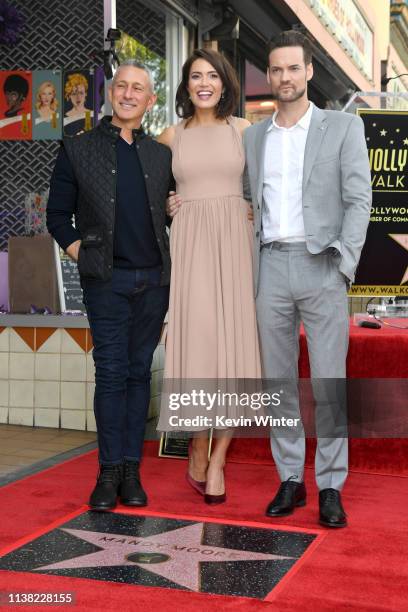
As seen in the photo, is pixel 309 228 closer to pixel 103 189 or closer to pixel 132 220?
pixel 132 220

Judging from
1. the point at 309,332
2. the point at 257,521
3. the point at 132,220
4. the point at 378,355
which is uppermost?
the point at 132,220

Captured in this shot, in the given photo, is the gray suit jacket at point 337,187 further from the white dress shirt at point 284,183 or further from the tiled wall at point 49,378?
the tiled wall at point 49,378

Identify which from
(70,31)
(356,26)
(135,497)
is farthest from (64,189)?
(356,26)

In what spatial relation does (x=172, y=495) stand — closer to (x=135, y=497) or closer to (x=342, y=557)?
(x=135, y=497)

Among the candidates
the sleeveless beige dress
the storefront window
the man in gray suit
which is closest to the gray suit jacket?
the man in gray suit

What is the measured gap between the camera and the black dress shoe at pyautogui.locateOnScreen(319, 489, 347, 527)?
9.89 feet

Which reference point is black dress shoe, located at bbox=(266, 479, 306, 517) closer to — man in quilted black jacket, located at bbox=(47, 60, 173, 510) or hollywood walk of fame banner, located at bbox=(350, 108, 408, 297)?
man in quilted black jacket, located at bbox=(47, 60, 173, 510)

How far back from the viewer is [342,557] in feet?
8.84

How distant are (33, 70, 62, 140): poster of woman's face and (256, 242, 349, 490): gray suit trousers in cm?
317

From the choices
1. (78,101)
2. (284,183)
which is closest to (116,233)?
(284,183)

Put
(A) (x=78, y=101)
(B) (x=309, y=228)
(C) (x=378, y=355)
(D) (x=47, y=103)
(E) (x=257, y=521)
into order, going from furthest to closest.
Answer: (D) (x=47, y=103) < (A) (x=78, y=101) < (C) (x=378, y=355) < (E) (x=257, y=521) < (B) (x=309, y=228)

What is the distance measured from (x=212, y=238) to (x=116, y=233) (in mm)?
380

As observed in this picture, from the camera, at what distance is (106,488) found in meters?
3.24

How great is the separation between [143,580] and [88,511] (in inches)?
31.0
